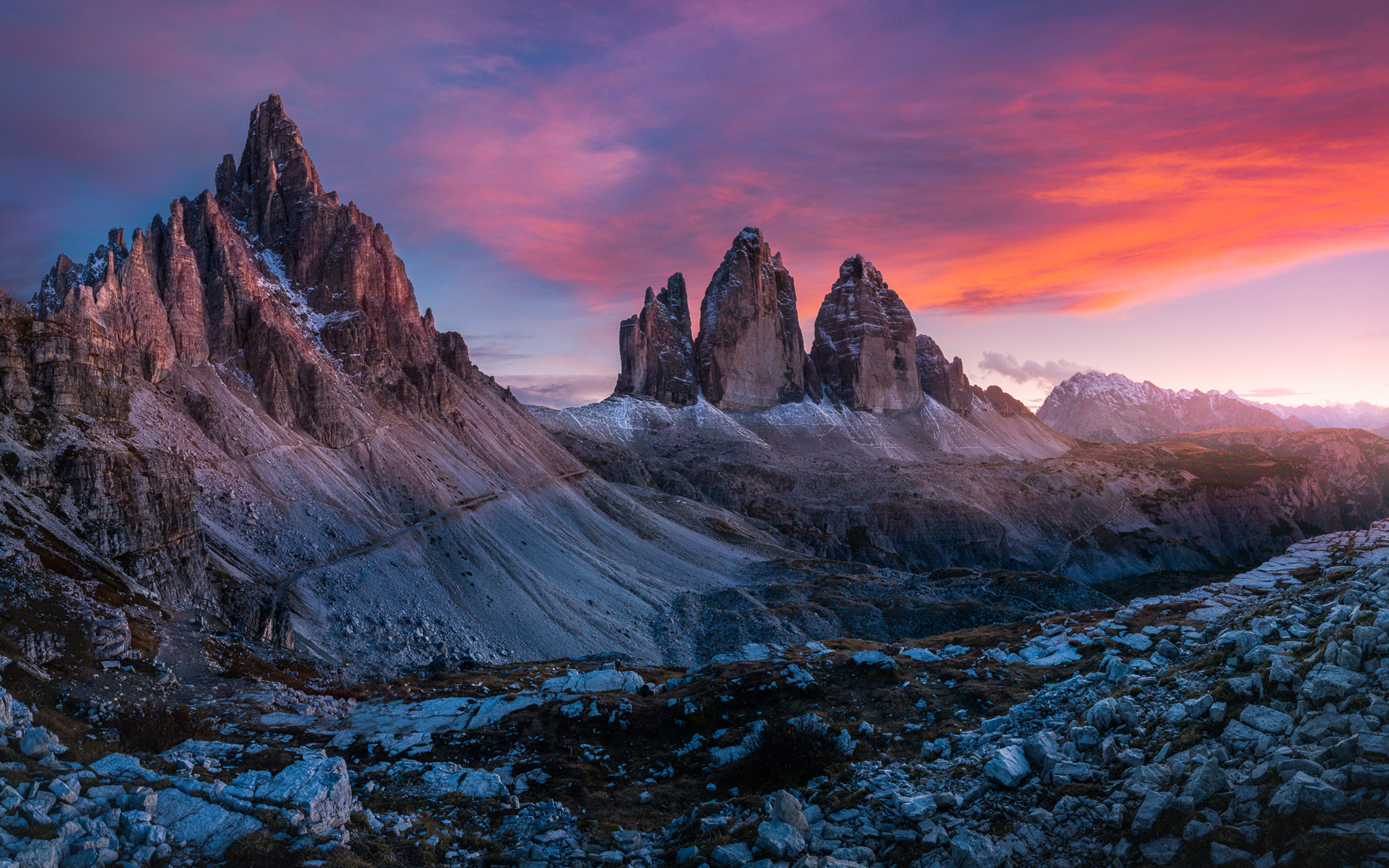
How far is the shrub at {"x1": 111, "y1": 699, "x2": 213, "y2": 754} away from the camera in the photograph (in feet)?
70.1

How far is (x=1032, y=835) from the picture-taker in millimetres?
14180

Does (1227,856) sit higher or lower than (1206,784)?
lower

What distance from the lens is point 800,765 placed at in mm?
23406

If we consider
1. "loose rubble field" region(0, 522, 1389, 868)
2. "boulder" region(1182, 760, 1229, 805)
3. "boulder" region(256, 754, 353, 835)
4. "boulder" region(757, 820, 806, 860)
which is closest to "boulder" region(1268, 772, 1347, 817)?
"loose rubble field" region(0, 522, 1389, 868)

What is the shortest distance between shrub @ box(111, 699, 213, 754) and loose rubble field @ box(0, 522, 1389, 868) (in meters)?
0.37

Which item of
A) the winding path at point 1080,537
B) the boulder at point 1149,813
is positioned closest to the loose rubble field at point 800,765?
the boulder at point 1149,813

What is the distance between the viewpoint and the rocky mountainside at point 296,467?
41.6 metres

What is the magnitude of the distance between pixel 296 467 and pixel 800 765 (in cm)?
7007

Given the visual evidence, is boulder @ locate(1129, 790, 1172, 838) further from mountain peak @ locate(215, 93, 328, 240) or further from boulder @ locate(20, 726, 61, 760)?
mountain peak @ locate(215, 93, 328, 240)

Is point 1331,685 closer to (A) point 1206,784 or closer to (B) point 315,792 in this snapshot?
(A) point 1206,784

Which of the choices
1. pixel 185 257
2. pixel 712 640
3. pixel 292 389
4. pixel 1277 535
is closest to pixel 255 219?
pixel 185 257

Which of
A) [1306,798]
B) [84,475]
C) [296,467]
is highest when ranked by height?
[296,467]

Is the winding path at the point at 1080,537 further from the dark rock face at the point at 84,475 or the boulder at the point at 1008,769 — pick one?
the dark rock face at the point at 84,475

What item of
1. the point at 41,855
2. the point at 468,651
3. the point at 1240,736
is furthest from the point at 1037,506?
the point at 41,855
